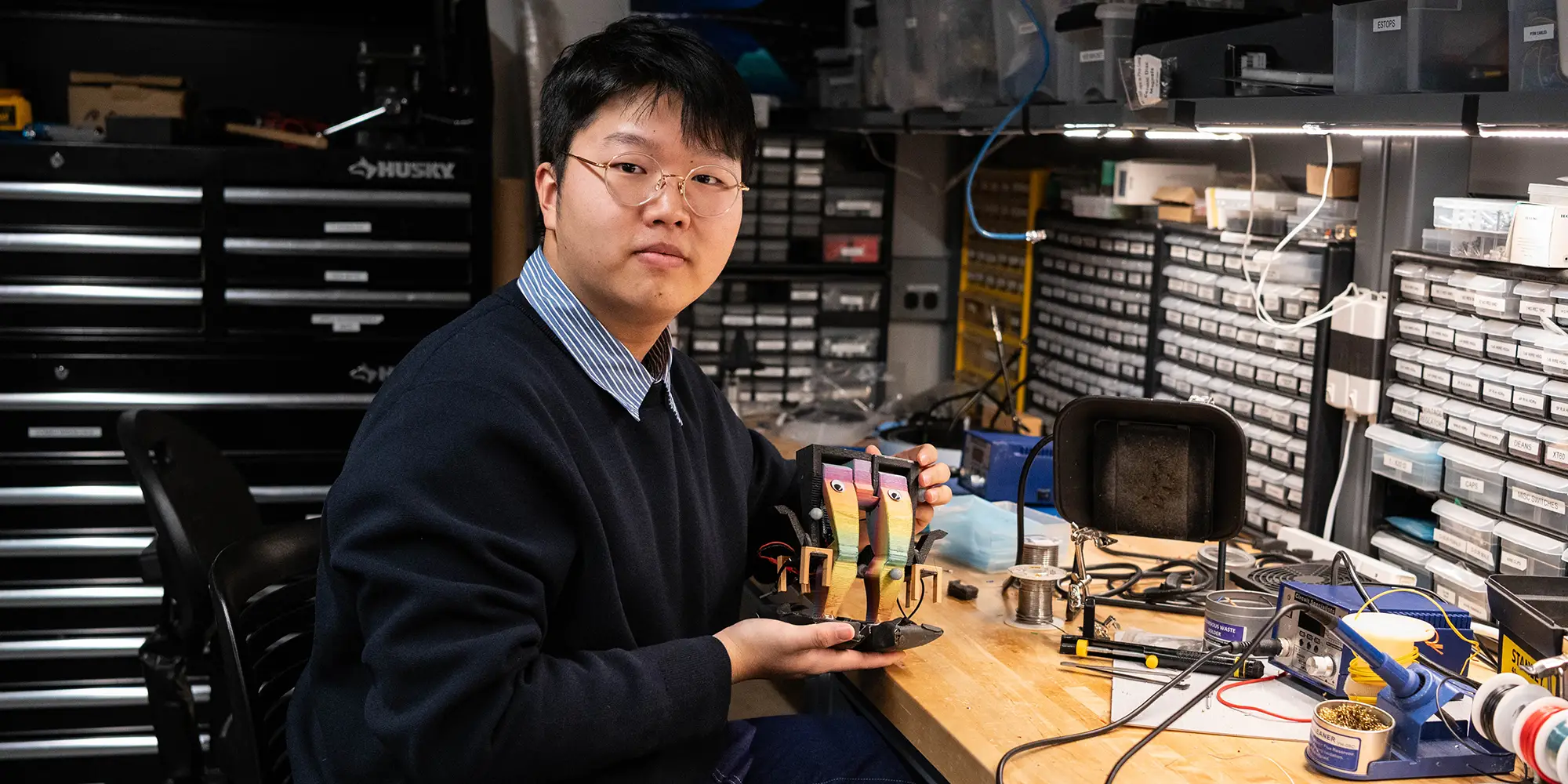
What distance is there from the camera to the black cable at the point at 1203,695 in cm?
137

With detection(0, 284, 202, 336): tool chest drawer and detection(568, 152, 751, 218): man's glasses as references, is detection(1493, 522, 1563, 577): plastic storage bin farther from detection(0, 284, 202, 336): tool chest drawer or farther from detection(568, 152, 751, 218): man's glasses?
detection(0, 284, 202, 336): tool chest drawer

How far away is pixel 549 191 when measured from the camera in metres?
1.61

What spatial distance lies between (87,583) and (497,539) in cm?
265

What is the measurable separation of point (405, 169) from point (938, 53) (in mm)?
1459

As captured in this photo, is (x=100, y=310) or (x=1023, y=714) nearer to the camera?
(x=1023, y=714)

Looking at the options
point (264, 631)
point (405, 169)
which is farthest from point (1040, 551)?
point (405, 169)

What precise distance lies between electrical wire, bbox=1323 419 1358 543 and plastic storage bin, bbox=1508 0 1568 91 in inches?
35.6

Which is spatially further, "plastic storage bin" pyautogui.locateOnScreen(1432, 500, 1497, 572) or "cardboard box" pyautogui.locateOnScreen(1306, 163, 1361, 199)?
"cardboard box" pyautogui.locateOnScreen(1306, 163, 1361, 199)

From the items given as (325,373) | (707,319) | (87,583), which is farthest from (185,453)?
(707,319)

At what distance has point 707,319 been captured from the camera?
3.52 m

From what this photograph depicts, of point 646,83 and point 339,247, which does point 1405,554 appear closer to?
point 646,83

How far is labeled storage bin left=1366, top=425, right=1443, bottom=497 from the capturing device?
1.98 metres

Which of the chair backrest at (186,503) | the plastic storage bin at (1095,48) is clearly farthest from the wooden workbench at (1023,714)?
the chair backrest at (186,503)

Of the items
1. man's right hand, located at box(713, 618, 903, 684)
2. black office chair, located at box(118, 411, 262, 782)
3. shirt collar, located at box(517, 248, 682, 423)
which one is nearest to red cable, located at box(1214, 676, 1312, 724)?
man's right hand, located at box(713, 618, 903, 684)
